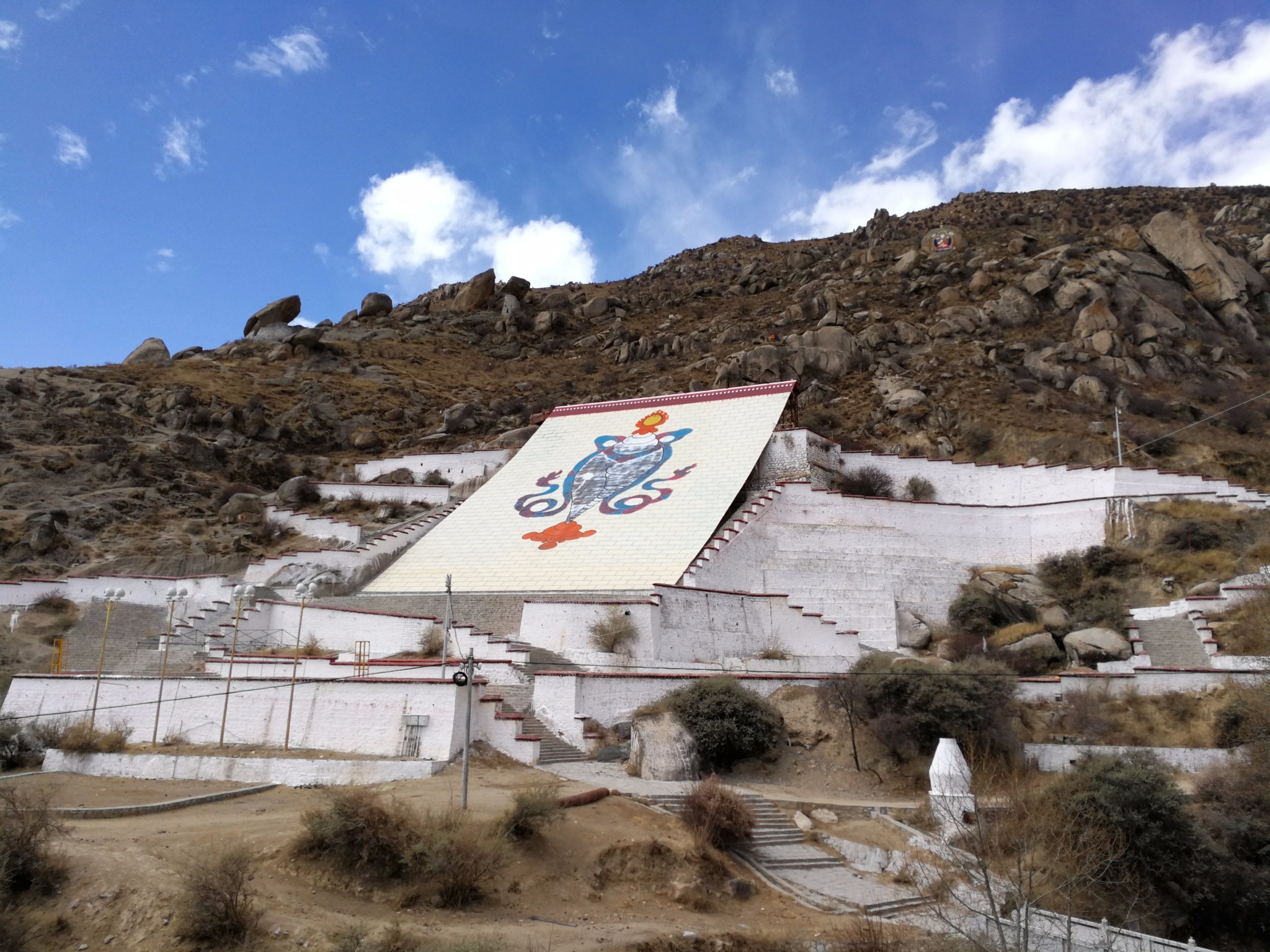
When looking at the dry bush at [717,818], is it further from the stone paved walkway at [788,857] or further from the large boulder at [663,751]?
the large boulder at [663,751]

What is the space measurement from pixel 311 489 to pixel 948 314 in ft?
102

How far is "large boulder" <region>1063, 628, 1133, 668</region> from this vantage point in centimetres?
1964

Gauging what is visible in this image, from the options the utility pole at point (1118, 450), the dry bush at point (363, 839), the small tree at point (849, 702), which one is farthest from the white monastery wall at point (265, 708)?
the utility pole at point (1118, 450)

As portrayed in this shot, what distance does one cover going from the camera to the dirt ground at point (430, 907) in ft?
32.6

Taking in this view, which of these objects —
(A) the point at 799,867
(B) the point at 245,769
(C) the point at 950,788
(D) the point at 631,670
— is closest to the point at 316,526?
(D) the point at 631,670

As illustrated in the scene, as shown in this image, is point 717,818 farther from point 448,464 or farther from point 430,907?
point 448,464

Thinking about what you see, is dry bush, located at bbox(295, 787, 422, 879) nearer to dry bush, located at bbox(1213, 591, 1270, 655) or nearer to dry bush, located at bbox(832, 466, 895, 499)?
dry bush, located at bbox(1213, 591, 1270, 655)

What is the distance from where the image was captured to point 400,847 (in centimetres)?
1085

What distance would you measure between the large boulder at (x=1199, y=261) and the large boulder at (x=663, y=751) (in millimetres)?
41947

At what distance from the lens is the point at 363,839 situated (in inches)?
427

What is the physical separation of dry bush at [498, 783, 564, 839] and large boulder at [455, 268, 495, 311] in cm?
6203

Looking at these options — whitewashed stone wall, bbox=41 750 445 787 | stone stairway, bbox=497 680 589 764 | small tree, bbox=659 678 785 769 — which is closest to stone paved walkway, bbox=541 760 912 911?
stone stairway, bbox=497 680 589 764

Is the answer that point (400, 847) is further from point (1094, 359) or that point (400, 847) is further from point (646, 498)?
point (1094, 359)

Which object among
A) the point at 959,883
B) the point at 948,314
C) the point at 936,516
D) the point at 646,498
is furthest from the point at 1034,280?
the point at 959,883
